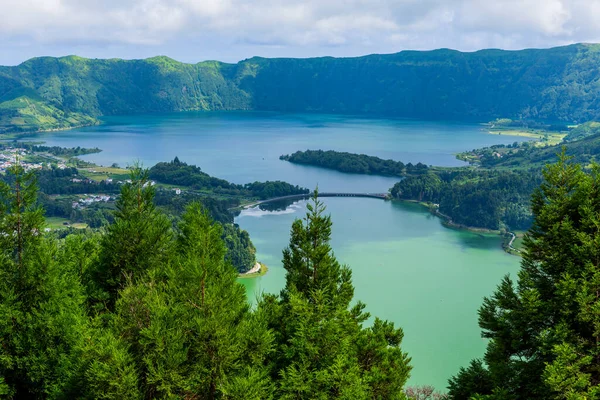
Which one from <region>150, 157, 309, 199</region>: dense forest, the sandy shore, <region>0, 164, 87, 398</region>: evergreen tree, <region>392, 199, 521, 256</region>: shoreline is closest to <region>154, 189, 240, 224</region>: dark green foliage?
<region>150, 157, 309, 199</region>: dense forest

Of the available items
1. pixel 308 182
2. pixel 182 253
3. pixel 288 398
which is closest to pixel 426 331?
pixel 182 253

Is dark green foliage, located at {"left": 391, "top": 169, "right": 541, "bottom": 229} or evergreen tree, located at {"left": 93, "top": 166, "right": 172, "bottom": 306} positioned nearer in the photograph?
evergreen tree, located at {"left": 93, "top": 166, "right": 172, "bottom": 306}

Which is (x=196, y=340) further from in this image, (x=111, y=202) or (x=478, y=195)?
(x=111, y=202)

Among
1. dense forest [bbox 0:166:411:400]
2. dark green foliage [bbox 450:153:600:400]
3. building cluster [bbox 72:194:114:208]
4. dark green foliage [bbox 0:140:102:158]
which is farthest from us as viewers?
dark green foliage [bbox 0:140:102:158]

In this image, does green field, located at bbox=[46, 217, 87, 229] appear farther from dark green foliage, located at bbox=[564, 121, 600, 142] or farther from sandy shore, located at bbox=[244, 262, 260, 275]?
dark green foliage, located at bbox=[564, 121, 600, 142]

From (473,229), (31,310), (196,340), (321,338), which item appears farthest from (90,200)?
(321,338)
